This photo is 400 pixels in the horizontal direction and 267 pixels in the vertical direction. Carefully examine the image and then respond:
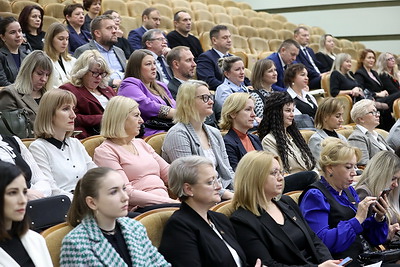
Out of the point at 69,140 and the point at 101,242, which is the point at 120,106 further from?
the point at 101,242

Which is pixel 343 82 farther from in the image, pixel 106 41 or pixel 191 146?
pixel 191 146

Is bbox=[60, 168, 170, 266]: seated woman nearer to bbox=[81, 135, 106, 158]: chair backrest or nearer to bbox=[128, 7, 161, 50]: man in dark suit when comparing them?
bbox=[81, 135, 106, 158]: chair backrest

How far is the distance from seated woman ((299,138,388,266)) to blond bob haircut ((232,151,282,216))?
0.38m

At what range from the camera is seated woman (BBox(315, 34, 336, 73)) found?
761cm

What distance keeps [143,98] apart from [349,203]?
143 cm

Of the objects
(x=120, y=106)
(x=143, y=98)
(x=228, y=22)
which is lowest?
(x=228, y=22)

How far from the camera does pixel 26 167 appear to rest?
2.74 metres

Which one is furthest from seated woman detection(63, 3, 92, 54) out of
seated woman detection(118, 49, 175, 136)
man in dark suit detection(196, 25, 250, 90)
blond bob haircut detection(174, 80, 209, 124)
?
blond bob haircut detection(174, 80, 209, 124)

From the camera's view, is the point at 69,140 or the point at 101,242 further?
the point at 69,140

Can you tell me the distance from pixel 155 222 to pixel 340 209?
1.02 meters

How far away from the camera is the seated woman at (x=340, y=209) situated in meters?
2.98

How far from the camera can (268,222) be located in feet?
8.93

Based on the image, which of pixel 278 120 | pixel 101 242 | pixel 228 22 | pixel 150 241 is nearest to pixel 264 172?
pixel 150 241

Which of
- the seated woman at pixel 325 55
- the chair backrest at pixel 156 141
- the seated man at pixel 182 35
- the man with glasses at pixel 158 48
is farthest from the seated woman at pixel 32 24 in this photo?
the seated woman at pixel 325 55
